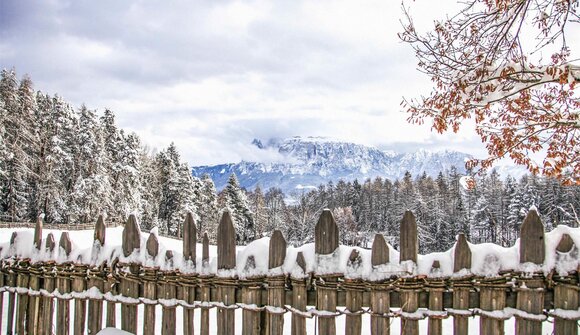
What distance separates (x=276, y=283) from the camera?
2.87 meters

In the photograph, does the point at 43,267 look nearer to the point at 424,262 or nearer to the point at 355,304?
the point at 355,304

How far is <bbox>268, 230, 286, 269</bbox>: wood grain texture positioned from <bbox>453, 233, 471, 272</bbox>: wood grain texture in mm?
1246

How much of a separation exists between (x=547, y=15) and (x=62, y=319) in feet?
19.7

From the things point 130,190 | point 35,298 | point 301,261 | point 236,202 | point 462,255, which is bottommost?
point 35,298

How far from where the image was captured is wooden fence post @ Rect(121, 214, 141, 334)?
10.9 feet

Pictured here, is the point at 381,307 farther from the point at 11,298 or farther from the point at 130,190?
the point at 130,190

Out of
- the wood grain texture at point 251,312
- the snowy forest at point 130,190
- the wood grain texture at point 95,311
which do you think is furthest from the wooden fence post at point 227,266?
the snowy forest at point 130,190

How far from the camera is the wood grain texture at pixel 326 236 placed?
Result: 278 cm

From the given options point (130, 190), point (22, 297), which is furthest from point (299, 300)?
point (130, 190)

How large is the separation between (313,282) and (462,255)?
1078 mm

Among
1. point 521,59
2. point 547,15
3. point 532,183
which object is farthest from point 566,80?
point 532,183

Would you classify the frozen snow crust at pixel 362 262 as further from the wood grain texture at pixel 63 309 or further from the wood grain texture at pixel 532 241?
the wood grain texture at pixel 63 309

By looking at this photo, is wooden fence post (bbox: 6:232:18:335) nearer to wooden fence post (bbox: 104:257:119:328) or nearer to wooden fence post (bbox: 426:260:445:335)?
wooden fence post (bbox: 104:257:119:328)

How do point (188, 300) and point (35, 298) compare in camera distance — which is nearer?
point (188, 300)
